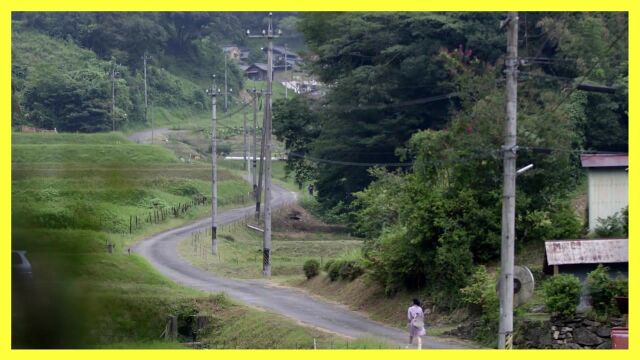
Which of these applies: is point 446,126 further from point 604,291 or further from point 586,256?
point 604,291

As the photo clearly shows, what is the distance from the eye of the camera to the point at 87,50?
66.2 m

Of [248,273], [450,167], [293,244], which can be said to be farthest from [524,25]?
[450,167]

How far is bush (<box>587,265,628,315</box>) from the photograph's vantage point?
21344 millimetres

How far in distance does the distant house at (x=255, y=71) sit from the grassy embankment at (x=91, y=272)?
42.3 meters

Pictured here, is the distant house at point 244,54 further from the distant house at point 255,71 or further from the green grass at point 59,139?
the green grass at point 59,139

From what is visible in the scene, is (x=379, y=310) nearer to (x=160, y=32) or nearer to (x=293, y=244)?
(x=293, y=244)

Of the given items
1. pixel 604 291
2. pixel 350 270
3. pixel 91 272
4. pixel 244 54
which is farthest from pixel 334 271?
pixel 244 54

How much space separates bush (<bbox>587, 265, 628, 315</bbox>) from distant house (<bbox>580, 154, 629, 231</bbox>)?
12.6ft

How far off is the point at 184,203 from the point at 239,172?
18102 mm

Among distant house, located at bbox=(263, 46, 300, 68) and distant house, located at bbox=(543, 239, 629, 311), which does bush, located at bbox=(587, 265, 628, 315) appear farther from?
distant house, located at bbox=(263, 46, 300, 68)

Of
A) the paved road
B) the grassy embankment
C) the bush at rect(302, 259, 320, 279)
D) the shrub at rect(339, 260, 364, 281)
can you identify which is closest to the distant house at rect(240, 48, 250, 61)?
the grassy embankment

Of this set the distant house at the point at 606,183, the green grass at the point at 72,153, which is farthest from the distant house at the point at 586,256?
the green grass at the point at 72,153

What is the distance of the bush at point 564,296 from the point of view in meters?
21.4

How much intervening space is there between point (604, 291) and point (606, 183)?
4.38m
